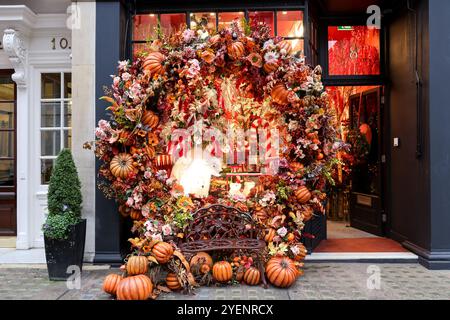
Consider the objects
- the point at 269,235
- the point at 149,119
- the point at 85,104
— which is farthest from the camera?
the point at 85,104

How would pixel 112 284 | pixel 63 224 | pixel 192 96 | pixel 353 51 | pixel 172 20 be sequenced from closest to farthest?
pixel 112 284, pixel 63 224, pixel 192 96, pixel 172 20, pixel 353 51

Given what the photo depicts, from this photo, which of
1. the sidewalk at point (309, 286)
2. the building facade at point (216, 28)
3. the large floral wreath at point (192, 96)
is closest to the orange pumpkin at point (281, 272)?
the sidewalk at point (309, 286)

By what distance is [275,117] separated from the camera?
593 centimetres

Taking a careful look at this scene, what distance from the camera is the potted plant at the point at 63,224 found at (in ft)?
17.5

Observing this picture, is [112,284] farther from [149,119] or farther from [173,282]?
[149,119]

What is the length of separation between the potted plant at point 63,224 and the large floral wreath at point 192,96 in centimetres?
47

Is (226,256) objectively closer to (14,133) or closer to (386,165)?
Answer: (386,165)

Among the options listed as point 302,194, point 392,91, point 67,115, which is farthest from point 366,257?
point 67,115

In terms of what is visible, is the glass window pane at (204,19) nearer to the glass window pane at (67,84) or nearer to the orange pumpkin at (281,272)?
the glass window pane at (67,84)

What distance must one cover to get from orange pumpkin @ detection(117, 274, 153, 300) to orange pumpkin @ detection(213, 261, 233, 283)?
35.2 inches

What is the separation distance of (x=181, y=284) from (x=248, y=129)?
3.42 m

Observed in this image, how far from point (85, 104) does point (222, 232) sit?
9.59 ft

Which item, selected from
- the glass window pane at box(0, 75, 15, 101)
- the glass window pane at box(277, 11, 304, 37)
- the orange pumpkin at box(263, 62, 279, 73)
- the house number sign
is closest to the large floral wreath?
the orange pumpkin at box(263, 62, 279, 73)

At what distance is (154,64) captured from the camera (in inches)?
215
